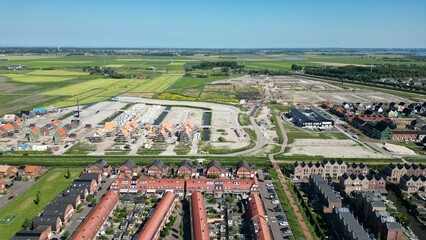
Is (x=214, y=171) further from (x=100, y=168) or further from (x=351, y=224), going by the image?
(x=351, y=224)

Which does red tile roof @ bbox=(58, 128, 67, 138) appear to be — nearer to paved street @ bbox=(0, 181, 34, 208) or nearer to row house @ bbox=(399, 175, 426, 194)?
paved street @ bbox=(0, 181, 34, 208)

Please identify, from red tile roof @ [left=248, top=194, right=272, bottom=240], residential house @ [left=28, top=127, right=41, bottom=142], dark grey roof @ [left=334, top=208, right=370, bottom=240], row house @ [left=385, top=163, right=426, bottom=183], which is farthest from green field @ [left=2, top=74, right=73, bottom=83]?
dark grey roof @ [left=334, top=208, right=370, bottom=240]

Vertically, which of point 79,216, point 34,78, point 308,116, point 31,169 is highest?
point 34,78

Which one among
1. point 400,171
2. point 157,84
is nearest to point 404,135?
point 400,171

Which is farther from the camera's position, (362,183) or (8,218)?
(362,183)

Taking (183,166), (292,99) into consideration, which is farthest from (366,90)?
(183,166)

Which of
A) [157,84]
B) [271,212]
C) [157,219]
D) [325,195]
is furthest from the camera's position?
[157,84]
